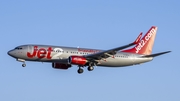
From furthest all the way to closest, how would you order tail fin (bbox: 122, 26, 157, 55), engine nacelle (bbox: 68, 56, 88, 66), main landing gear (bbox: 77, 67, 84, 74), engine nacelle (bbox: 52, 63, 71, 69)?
tail fin (bbox: 122, 26, 157, 55), engine nacelle (bbox: 52, 63, 71, 69), main landing gear (bbox: 77, 67, 84, 74), engine nacelle (bbox: 68, 56, 88, 66)

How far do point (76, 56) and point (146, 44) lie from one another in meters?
19.4

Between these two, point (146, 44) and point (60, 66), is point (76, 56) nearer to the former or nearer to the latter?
point (60, 66)

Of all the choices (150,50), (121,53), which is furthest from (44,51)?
(150,50)

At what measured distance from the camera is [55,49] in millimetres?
77500

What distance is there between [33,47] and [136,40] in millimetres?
18270

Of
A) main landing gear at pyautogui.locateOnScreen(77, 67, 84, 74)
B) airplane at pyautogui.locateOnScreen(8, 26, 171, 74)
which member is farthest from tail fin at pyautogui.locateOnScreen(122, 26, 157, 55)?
main landing gear at pyautogui.locateOnScreen(77, 67, 84, 74)

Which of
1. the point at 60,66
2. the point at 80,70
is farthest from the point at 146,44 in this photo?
the point at 60,66

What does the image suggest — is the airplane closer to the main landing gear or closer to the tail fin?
the main landing gear

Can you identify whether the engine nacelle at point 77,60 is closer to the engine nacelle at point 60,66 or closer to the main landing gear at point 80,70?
the main landing gear at point 80,70

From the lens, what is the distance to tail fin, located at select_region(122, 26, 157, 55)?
292 ft

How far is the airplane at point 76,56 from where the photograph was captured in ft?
250

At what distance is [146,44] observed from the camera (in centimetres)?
9112

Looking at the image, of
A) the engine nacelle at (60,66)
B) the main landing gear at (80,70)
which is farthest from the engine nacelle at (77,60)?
the engine nacelle at (60,66)

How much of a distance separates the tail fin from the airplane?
9.33 feet
